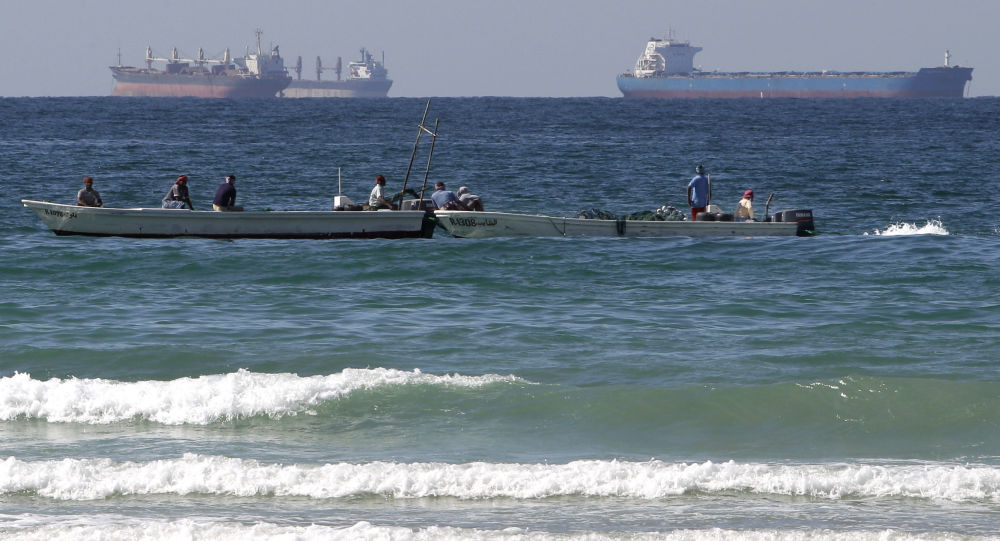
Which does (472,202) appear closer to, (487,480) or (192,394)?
(192,394)

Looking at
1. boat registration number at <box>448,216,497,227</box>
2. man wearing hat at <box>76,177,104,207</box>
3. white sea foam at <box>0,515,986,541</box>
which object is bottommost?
white sea foam at <box>0,515,986,541</box>

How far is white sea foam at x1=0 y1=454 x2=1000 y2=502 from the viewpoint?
9734 mm

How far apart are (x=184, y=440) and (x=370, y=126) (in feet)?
252

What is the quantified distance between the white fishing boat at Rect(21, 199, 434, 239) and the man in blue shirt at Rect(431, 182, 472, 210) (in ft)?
1.60

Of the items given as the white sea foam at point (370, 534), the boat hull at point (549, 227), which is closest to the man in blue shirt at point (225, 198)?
the boat hull at point (549, 227)

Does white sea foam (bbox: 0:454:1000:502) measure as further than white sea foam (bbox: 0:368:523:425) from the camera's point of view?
No

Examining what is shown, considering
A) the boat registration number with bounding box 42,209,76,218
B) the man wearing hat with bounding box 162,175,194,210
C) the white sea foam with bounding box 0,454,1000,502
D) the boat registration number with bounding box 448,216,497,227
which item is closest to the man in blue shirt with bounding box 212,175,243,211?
the man wearing hat with bounding box 162,175,194,210

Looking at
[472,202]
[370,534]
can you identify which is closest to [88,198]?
[472,202]

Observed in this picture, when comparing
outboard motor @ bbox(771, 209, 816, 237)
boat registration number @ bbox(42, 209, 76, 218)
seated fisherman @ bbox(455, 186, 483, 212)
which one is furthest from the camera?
seated fisherman @ bbox(455, 186, 483, 212)

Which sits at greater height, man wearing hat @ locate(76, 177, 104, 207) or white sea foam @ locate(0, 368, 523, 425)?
man wearing hat @ locate(76, 177, 104, 207)

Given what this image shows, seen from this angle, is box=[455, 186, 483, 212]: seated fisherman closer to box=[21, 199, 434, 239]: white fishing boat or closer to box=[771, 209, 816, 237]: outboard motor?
box=[21, 199, 434, 239]: white fishing boat

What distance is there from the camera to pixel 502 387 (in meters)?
12.9

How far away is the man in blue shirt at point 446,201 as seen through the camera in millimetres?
24844

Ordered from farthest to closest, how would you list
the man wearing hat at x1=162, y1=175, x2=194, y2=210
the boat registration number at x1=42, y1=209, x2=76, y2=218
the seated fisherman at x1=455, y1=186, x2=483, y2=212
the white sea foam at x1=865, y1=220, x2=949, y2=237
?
the white sea foam at x1=865, y1=220, x2=949, y2=237
the seated fisherman at x1=455, y1=186, x2=483, y2=212
the man wearing hat at x1=162, y1=175, x2=194, y2=210
the boat registration number at x1=42, y1=209, x2=76, y2=218
